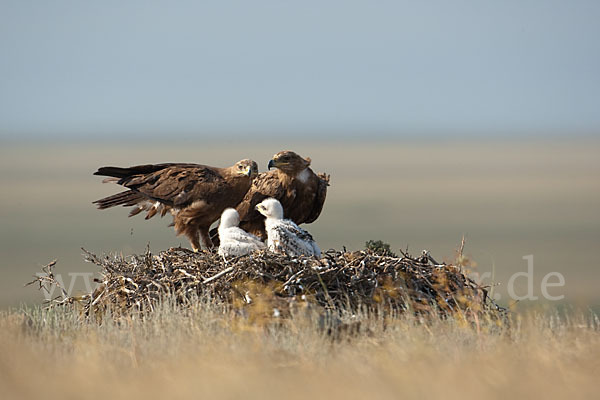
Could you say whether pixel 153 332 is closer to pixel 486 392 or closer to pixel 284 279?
pixel 284 279

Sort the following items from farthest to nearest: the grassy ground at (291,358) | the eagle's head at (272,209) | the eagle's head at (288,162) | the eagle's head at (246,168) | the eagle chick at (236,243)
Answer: the eagle's head at (288,162) → the eagle's head at (246,168) → the eagle's head at (272,209) → the eagle chick at (236,243) → the grassy ground at (291,358)

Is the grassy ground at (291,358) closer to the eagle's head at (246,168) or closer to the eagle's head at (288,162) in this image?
the eagle's head at (246,168)

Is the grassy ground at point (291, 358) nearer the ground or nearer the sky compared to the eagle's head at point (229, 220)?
nearer the ground

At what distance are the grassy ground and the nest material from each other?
513mm

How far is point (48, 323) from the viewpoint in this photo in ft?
35.2

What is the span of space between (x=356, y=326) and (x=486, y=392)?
2.16 m

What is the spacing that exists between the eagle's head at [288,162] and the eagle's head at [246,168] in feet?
1.19

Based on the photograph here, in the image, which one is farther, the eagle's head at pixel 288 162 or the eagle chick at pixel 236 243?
the eagle's head at pixel 288 162

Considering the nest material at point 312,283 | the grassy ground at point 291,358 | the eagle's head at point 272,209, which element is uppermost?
the eagle's head at point 272,209

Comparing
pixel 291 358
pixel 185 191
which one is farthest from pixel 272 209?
pixel 291 358

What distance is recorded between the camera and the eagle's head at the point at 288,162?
43.3ft

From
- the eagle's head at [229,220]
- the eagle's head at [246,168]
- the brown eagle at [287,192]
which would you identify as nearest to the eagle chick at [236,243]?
the eagle's head at [229,220]

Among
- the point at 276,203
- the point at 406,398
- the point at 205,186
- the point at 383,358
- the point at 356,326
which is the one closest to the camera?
the point at 406,398

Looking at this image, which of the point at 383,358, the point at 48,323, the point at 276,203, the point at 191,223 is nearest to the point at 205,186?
the point at 191,223
